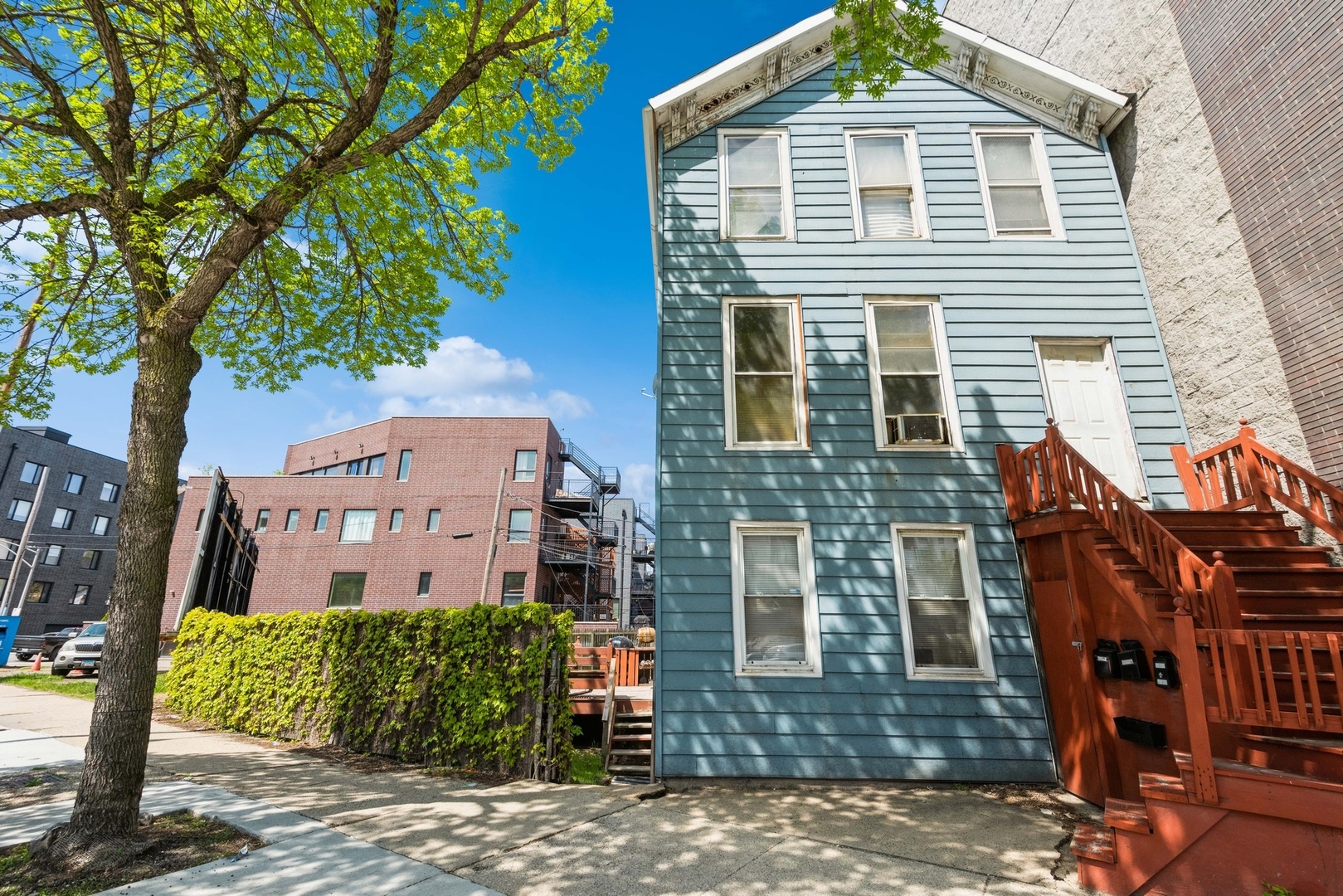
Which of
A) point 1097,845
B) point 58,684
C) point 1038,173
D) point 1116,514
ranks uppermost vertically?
point 1038,173

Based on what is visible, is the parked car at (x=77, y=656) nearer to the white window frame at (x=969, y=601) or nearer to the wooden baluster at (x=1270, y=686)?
the white window frame at (x=969, y=601)

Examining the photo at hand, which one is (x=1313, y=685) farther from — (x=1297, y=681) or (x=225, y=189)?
(x=225, y=189)

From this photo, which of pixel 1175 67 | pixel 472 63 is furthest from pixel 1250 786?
pixel 1175 67

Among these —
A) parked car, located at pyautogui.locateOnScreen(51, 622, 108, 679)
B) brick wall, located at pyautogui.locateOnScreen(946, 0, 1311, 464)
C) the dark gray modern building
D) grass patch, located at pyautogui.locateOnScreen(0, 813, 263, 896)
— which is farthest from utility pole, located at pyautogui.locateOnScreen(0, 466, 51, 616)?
brick wall, located at pyautogui.locateOnScreen(946, 0, 1311, 464)

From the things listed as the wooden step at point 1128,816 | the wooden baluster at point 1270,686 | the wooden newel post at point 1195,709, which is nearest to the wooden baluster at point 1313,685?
the wooden baluster at point 1270,686

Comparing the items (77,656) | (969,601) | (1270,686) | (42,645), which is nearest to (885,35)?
(969,601)

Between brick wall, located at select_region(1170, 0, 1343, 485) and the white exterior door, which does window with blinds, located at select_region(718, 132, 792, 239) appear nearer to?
the white exterior door

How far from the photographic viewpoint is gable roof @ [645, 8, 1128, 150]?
9.05 meters

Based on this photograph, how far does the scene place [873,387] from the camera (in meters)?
8.26

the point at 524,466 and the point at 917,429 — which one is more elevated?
the point at 524,466

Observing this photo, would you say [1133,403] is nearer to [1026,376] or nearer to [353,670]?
[1026,376]

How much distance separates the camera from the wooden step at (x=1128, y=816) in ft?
13.4

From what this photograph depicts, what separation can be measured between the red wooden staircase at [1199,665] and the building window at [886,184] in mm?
3625

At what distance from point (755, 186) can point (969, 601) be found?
6.51 meters
